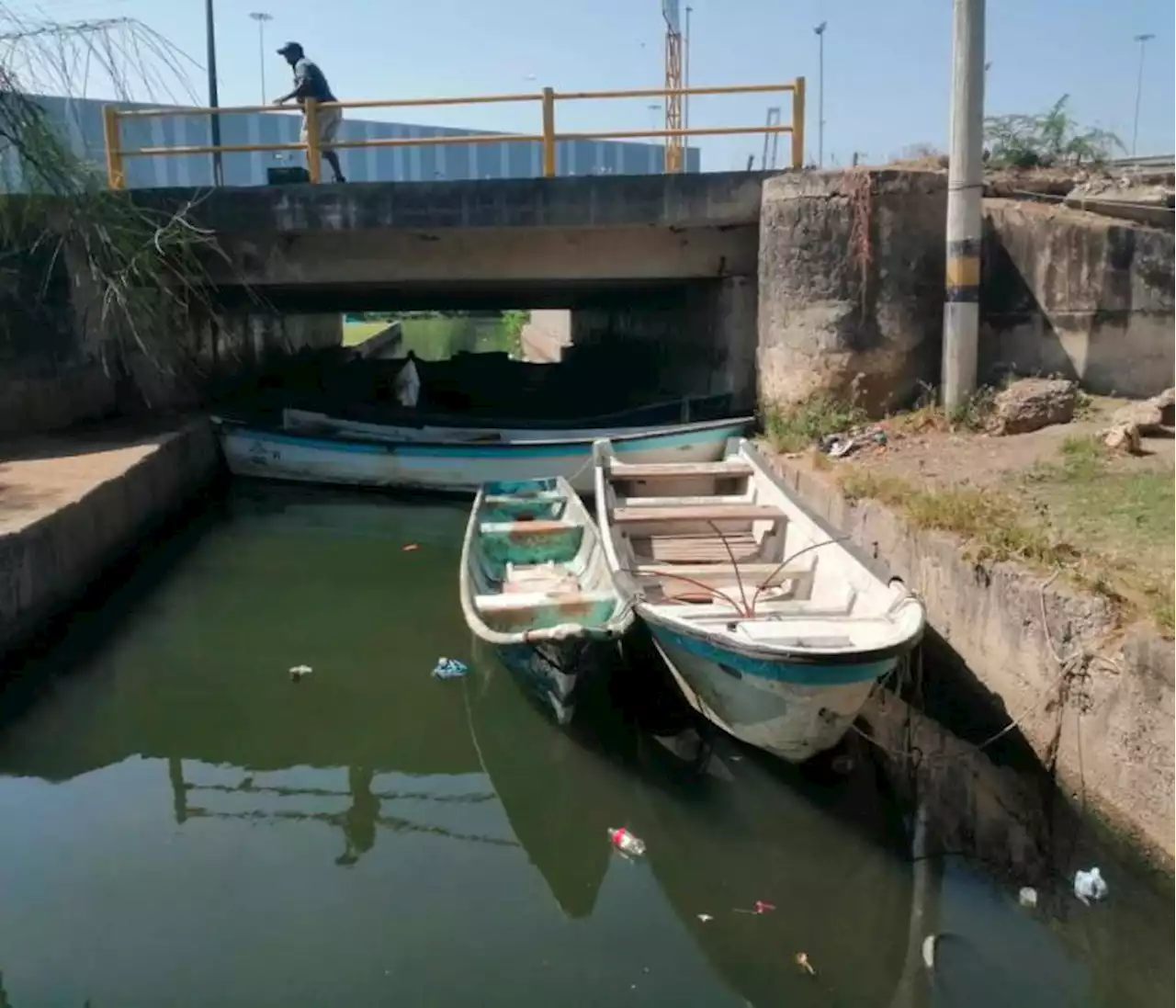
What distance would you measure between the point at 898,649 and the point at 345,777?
3551mm

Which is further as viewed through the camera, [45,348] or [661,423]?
[661,423]

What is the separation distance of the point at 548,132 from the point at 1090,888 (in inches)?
404

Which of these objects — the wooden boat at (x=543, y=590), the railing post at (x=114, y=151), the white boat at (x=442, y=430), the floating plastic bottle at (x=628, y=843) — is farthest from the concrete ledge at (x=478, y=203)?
the floating plastic bottle at (x=628, y=843)

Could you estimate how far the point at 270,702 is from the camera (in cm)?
A: 803

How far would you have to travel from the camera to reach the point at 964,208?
1039 cm

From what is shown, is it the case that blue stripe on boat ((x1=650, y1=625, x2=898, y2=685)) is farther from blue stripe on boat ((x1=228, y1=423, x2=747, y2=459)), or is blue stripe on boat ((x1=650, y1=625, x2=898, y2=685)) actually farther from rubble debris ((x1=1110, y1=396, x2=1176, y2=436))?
blue stripe on boat ((x1=228, y1=423, x2=747, y2=459))

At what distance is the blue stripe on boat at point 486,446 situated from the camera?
1270 cm

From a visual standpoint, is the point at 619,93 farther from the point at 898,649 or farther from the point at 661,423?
the point at 898,649

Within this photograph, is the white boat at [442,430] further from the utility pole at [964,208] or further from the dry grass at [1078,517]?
the dry grass at [1078,517]

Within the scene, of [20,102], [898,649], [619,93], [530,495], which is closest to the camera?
[20,102]

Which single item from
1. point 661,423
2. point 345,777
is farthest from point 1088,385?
point 345,777

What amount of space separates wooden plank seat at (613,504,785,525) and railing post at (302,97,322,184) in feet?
23.8

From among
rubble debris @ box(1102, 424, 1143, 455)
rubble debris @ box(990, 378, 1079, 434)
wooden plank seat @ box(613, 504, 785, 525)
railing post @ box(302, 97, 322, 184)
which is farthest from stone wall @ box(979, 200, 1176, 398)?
railing post @ box(302, 97, 322, 184)

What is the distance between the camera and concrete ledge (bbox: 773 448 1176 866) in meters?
5.25
